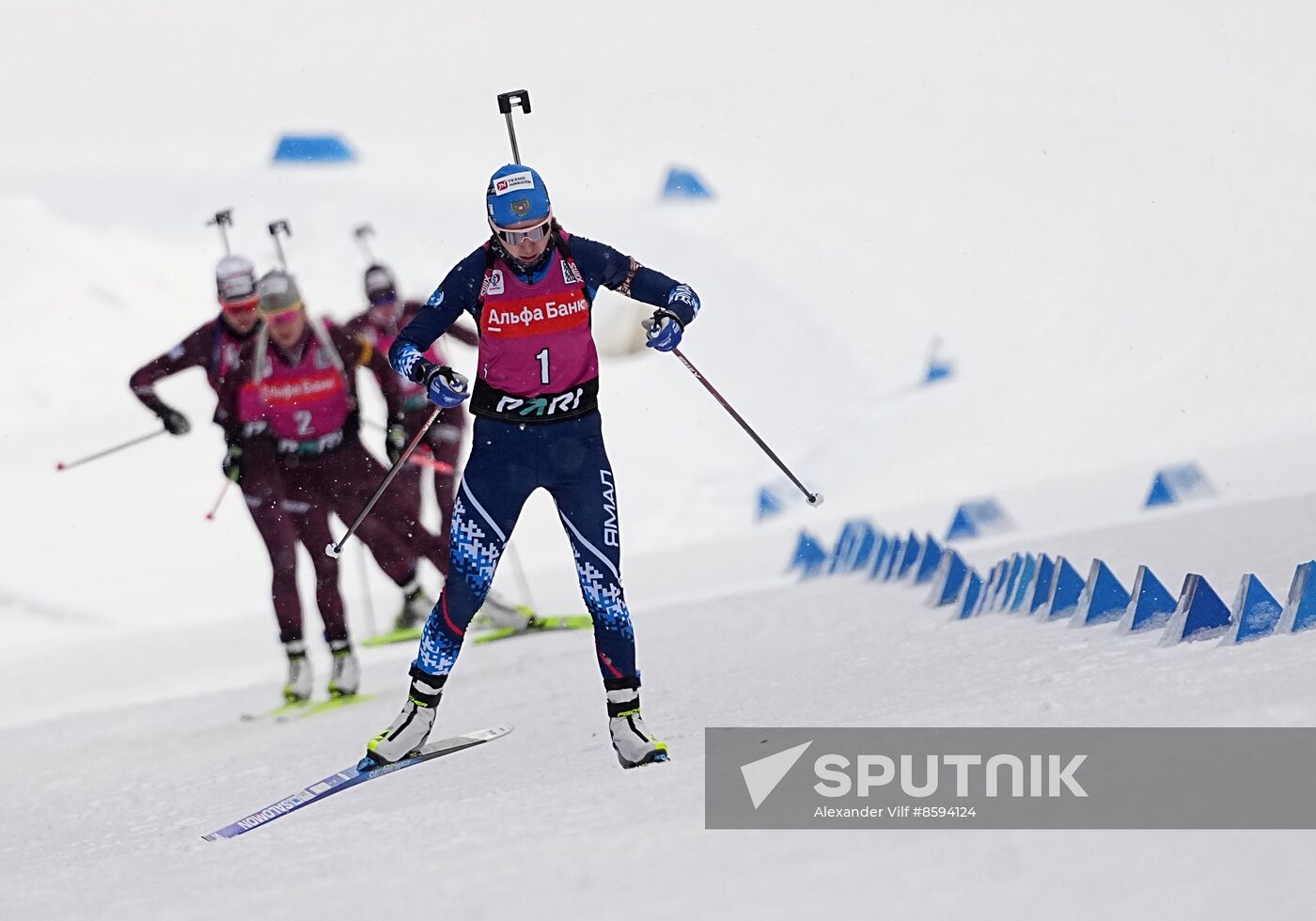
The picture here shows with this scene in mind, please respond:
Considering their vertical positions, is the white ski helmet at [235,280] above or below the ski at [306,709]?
above

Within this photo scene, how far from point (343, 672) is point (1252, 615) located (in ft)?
13.1

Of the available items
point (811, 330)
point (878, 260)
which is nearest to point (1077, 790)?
point (811, 330)

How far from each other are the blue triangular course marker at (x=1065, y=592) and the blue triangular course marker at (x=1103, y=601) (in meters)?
0.26

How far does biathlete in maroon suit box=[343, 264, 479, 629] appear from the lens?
7684 millimetres

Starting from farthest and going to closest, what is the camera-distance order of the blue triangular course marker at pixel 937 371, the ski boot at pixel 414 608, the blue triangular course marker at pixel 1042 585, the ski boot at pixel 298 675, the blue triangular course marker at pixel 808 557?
the blue triangular course marker at pixel 937 371
the blue triangular course marker at pixel 808 557
the ski boot at pixel 414 608
the ski boot at pixel 298 675
the blue triangular course marker at pixel 1042 585

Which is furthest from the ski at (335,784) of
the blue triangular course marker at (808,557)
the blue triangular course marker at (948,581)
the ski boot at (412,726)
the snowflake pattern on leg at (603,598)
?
the blue triangular course marker at (808,557)

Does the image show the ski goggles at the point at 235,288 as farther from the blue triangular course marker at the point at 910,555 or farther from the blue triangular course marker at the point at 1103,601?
the blue triangular course marker at the point at 1103,601

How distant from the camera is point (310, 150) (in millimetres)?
17391

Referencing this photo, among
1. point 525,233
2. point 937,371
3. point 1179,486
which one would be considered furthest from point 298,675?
point 937,371

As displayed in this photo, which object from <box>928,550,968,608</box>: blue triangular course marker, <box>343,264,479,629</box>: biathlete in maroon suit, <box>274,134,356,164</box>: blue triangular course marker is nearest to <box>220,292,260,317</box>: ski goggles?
<box>343,264,479,629</box>: biathlete in maroon suit

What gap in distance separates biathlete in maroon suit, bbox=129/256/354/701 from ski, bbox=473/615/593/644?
113 cm

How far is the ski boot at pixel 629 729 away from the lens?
4156 millimetres

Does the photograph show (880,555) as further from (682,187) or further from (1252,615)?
(682,187)

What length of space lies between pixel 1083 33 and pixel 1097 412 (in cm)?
879
